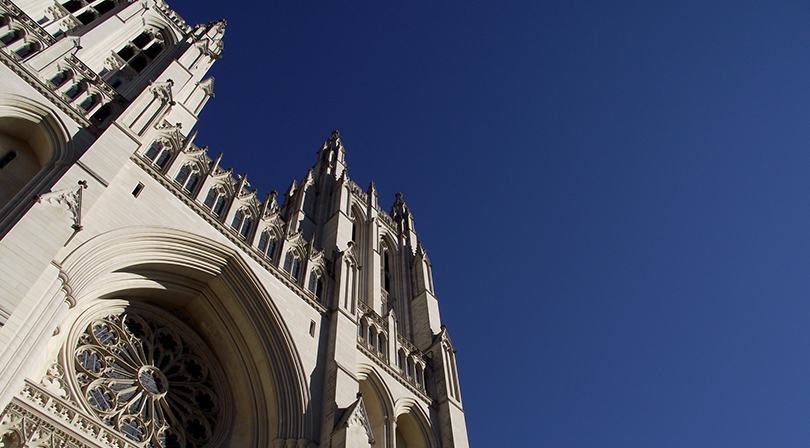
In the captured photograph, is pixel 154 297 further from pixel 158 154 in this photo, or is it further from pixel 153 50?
pixel 153 50

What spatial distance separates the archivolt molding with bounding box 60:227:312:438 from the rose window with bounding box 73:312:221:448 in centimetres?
101

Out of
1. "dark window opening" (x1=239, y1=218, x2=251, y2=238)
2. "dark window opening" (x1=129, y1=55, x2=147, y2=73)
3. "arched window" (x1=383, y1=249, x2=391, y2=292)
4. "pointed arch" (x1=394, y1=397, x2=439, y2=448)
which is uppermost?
"dark window opening" (x1=129, y1=55, x2=147, y2=73)

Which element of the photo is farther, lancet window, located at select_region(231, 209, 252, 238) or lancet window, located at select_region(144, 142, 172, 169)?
lancet window, located at select_region(231, 209, 252, 238)

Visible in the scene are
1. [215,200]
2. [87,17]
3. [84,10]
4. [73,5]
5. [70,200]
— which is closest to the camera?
[70,200]

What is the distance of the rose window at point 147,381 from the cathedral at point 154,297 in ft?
0.13

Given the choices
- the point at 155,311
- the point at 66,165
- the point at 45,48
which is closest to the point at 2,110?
the point at 66,165

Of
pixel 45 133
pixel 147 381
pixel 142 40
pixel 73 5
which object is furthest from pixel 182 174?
pixel 142 40

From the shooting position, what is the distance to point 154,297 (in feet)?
46.7

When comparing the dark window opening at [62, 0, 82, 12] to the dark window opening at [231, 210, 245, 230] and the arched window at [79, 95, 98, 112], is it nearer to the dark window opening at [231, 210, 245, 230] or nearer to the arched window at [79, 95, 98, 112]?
the arched window at [79, 95, 98, 112]

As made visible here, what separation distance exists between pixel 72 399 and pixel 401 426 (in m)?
9.99

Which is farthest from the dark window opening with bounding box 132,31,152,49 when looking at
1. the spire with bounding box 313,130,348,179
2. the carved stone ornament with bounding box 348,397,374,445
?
the carved stone ornament with bounding box 348,397,374,445

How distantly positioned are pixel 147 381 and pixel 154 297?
2.21 m

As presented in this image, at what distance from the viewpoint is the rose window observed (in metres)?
11.8

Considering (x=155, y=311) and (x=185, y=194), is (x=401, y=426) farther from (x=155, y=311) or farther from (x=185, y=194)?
(x=185, y=194)
